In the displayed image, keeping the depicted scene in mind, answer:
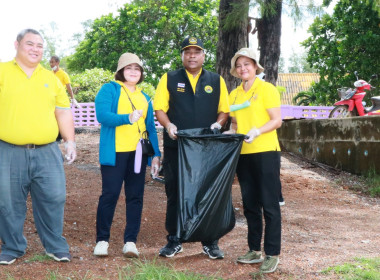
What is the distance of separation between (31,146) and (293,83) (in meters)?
40.7

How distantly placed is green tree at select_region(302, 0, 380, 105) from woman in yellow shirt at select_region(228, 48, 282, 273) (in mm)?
13594

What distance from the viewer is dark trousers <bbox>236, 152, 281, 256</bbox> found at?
4.06 m

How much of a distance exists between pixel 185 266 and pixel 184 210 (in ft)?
1.56

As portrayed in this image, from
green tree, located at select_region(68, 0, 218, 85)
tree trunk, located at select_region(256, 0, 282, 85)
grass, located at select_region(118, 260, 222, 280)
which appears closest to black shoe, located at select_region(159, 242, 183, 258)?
grass, located at select_region(118, 260, 222, 280)

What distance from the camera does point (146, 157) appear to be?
4551 mm

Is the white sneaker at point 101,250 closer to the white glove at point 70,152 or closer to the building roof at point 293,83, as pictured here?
the white glove at point 70,152

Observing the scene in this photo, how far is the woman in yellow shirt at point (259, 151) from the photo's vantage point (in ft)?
13.3

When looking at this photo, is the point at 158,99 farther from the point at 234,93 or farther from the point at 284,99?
the point at 284,99

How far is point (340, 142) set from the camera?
10.7m

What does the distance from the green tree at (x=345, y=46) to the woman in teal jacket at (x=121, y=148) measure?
44.8 feet

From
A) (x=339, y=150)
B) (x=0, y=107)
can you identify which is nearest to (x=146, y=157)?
(x=0, y=107)

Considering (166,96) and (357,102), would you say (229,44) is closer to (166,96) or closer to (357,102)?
(166,96)

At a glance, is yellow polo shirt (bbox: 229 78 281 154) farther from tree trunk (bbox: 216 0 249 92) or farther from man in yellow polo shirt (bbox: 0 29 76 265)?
tree trunk (bbox: 216 0 249 92)

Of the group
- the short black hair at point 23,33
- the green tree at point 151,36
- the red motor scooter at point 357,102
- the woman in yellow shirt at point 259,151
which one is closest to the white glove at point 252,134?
the woman in yellow shirt at point 259,151
